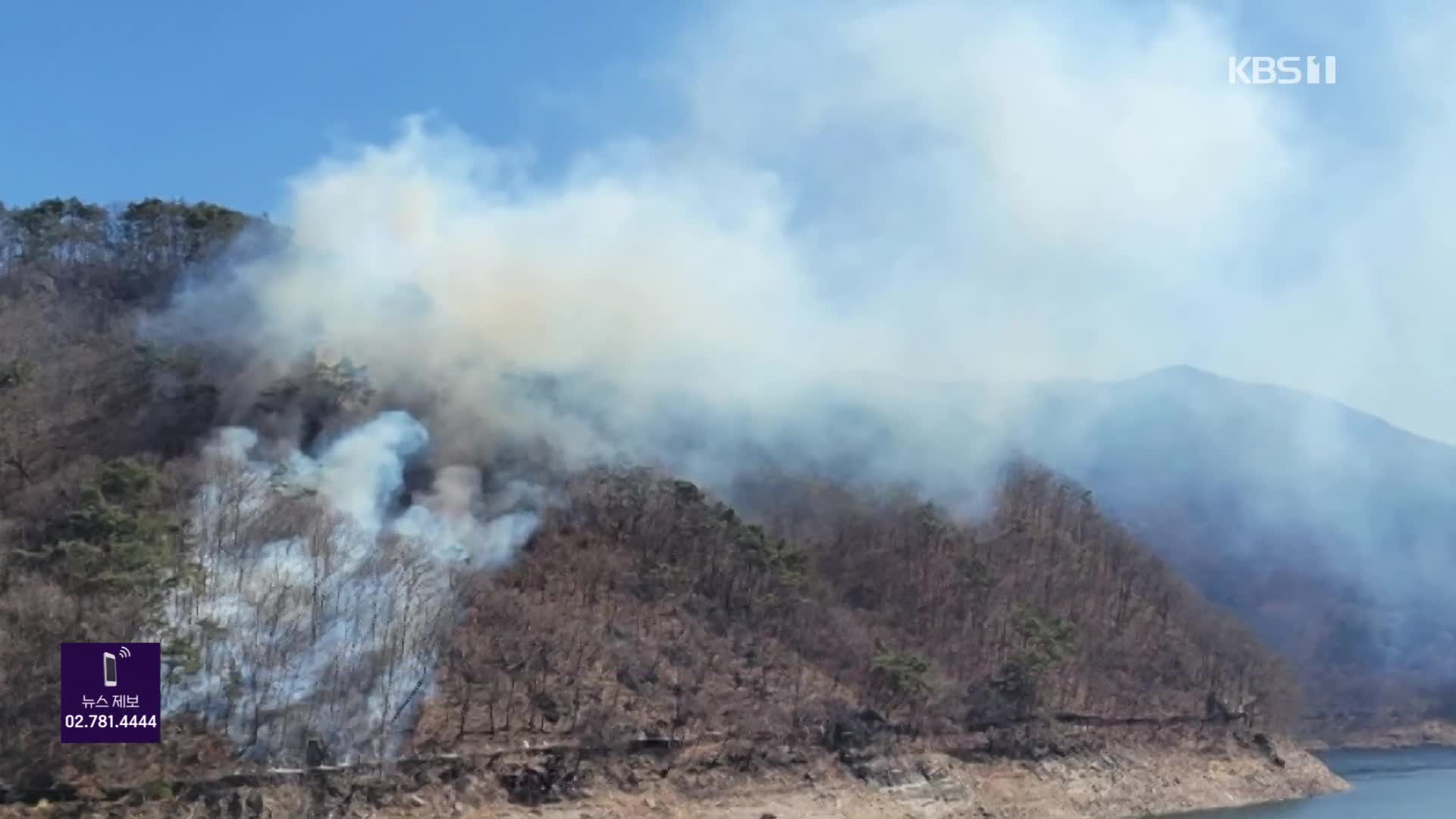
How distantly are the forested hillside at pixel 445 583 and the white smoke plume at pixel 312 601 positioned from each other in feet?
0.53

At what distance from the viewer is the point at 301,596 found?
63.1 meters

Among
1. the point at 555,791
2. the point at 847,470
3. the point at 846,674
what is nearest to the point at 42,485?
the point at 555,791

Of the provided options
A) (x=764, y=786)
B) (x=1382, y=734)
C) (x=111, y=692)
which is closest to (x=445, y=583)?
(x=111, y=692)

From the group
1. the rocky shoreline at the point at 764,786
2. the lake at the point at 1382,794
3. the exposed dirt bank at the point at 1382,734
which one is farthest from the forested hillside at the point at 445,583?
the exposed dirt bank at the point at 1382,734

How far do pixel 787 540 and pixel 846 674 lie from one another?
17086 mm

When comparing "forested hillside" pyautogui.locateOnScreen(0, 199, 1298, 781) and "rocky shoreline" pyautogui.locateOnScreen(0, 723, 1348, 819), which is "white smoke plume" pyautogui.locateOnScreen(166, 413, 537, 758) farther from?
"rocky shoreline" pyautogui.locateOnScreen(0, 723, 1348, 819)

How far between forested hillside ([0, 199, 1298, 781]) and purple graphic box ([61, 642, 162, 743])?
0.89 meters

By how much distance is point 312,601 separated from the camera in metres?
63.1

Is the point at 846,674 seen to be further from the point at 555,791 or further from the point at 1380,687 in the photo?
the point at 1380,687

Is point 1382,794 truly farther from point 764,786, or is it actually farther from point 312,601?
point 312,601

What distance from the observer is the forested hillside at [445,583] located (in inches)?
2311

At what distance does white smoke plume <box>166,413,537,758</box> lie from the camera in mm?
59031

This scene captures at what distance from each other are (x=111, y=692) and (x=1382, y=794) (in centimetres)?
9137

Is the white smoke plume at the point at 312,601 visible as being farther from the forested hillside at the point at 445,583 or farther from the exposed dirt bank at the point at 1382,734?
the exposed dirt bank at the point at 1382,734
